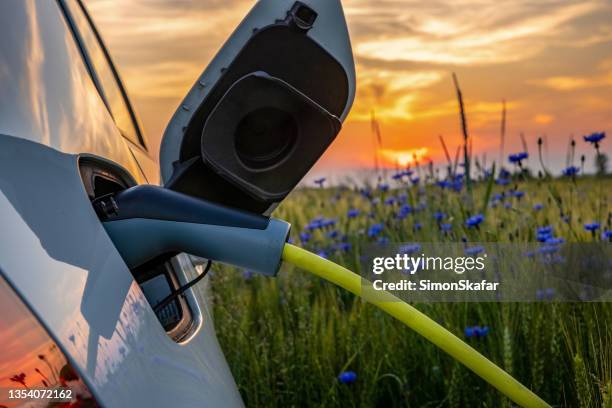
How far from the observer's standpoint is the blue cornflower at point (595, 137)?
12.0ft

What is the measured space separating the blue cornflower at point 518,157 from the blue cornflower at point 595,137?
1.09 ft

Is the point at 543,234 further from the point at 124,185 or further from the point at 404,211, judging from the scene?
the point at 124,185

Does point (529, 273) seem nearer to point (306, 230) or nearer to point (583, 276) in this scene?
point (583, 276)

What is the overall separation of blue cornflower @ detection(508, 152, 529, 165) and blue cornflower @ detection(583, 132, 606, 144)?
33 cm

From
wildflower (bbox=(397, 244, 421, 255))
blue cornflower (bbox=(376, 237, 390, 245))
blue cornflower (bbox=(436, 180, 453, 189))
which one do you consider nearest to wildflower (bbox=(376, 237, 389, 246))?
blue cornflower (bbox=(376, 237, 390, 245))

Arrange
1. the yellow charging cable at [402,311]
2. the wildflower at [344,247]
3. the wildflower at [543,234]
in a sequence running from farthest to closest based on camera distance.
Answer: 1. the wildflower at [344,247]
2. the wildflower at [543,234]
3. the yellow charging cable at [402,311]

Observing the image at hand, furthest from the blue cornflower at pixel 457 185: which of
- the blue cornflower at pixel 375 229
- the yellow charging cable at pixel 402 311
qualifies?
the yellow charging cable at pixel 402 311

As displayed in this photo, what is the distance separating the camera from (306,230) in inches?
203

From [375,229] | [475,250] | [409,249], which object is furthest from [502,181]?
[475,250]

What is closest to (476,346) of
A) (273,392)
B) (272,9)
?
(273,392)

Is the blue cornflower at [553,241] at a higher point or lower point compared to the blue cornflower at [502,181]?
lower

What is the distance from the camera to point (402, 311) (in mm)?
1042

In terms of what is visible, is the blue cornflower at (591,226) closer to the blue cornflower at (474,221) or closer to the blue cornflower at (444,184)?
the blue cornflower at (474,221)

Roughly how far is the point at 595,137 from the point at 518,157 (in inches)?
15.1
